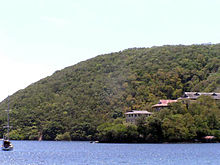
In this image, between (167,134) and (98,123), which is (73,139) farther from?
(167,134)

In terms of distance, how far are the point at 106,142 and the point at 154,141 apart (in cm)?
1926

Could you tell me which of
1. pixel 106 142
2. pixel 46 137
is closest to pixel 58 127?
pixel 46 137

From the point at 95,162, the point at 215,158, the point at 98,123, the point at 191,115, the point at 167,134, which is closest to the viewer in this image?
the point at 95,162

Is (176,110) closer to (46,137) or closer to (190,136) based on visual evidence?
(190,136)

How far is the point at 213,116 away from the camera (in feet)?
468

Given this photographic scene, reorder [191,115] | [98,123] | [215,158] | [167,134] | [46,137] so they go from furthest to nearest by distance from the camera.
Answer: [46,137]
[98,123]
[191,115]
[167,134]
[215,158]

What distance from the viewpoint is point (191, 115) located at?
144000mm

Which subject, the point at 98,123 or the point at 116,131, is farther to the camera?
the point at 98,123

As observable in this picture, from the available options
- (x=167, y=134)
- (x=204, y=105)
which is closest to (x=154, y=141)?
(x=167, y=134)

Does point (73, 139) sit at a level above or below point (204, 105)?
below

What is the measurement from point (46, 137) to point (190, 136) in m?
79.0

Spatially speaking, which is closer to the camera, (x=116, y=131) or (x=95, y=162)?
(x=95, y=162)

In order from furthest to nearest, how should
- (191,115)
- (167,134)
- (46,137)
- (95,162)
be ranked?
(46,137) < (191,115) < (167,134) < (95,162)

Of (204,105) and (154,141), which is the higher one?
(204,105)
